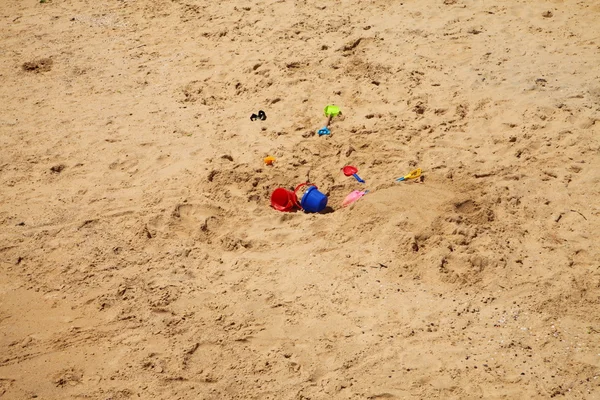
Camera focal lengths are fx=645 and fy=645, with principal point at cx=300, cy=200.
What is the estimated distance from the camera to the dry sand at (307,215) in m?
3.74

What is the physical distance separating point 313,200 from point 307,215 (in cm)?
12

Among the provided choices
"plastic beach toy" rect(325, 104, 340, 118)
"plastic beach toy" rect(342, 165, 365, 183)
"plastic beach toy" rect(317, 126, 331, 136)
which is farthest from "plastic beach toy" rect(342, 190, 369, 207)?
"plastic beach toy" rect(325, 104, 340, 118)

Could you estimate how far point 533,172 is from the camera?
500cm

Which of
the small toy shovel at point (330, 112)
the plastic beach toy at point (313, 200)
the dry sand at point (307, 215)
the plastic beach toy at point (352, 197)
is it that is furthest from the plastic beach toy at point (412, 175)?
the small toy shovel at point (330, 112)

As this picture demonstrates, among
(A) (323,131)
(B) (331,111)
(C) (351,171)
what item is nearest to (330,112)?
(B) (331,111)

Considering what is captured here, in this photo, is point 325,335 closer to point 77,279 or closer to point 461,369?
point 461,369

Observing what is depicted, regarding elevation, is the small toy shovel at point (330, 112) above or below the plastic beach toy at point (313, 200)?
above

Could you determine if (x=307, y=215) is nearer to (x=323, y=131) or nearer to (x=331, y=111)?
(x=323, y=131)

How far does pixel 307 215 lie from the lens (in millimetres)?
4844

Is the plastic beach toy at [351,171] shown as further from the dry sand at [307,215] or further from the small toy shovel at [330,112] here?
the small toy shovel at [330,112]

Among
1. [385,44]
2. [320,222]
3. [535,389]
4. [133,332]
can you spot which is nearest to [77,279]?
[133,332]

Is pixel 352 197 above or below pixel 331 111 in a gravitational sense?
below

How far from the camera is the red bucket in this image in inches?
194

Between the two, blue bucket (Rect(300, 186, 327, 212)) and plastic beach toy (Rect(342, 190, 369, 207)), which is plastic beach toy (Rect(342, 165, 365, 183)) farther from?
blue bucket (Rect(300, 186, 327, 212))
